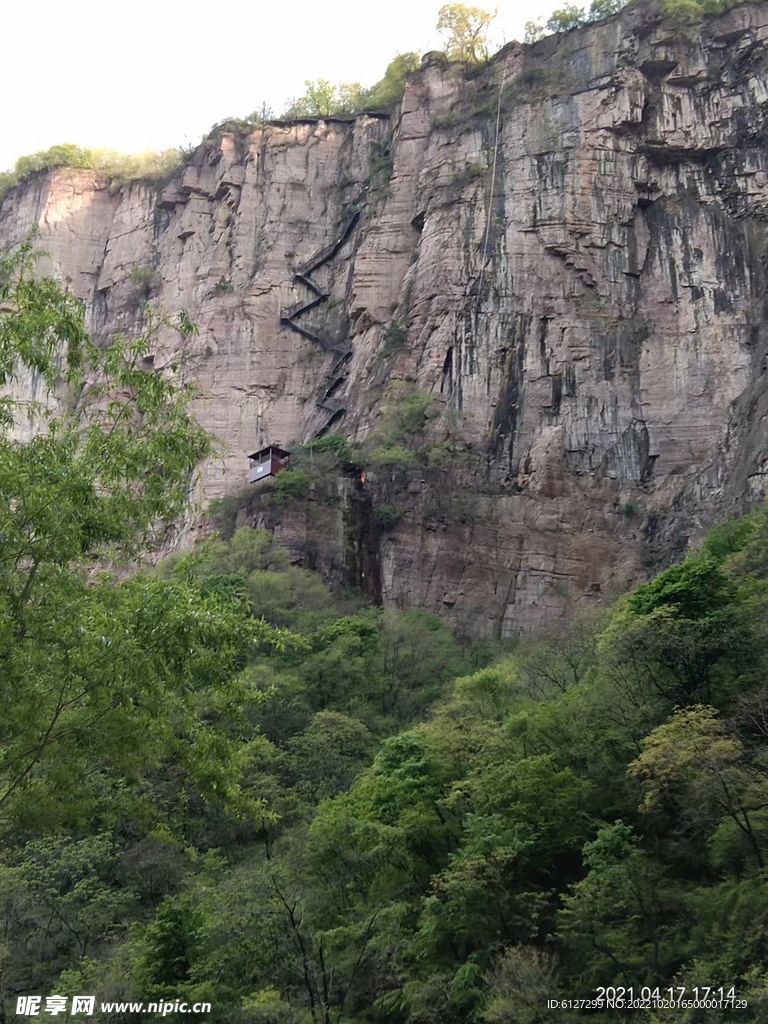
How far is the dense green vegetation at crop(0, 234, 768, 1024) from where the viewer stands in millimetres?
10078

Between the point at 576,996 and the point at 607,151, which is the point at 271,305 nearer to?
the point at 607,151

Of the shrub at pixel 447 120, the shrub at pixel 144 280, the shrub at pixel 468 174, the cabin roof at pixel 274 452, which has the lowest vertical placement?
the cabin roof at pixel 274 452

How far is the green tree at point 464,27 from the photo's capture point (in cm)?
5378

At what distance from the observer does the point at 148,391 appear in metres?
11.3

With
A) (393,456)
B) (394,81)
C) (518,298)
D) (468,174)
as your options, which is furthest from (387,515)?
(394,81)

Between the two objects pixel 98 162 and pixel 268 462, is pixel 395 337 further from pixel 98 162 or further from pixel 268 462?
pixel 98 162

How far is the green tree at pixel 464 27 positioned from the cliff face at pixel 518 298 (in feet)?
7.71

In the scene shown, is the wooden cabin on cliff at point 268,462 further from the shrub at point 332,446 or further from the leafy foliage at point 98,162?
the leafy foliage at point 98,162

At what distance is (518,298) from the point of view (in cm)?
4403

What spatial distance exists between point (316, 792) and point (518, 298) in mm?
24832

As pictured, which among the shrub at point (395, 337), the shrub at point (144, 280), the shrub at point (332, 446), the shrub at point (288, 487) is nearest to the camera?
the shrub at point (288, 487)

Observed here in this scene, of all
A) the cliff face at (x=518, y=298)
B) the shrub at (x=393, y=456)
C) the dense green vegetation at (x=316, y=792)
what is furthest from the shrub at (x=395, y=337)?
the dense green vegetation at (x=316, y=792)

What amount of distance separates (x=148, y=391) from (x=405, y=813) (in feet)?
34.6

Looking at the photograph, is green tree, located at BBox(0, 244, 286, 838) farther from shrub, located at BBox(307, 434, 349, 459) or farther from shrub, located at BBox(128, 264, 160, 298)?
shrub, located at BBox(128, 264, 160, 298)
